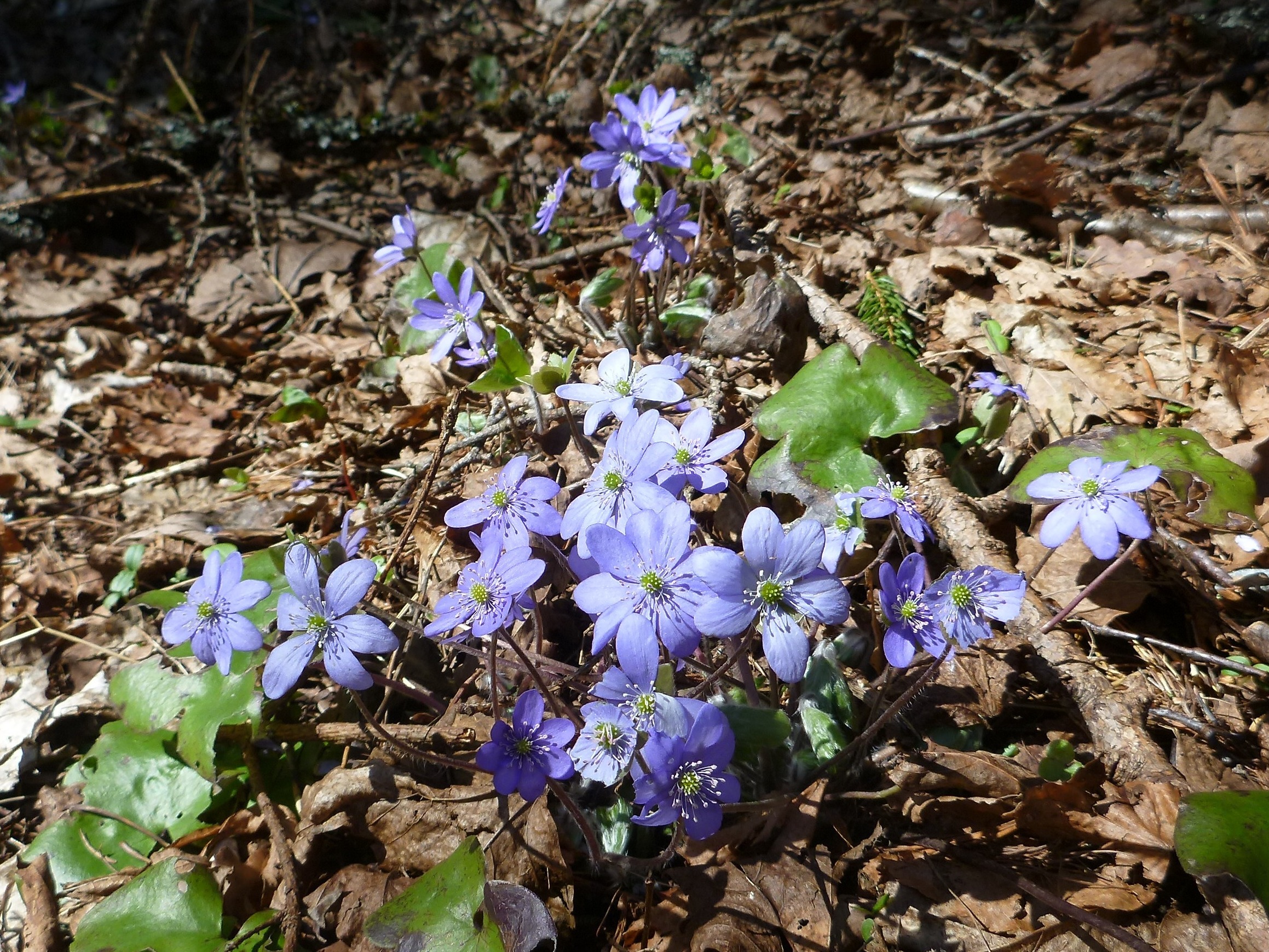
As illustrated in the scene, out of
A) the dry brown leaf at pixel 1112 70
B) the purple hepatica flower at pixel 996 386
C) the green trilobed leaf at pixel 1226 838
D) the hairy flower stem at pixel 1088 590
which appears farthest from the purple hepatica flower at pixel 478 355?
the dry brown leaf at pixel 1112 70

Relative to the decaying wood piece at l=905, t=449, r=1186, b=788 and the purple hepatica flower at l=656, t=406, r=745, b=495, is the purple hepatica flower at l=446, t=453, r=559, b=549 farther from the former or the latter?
the decaying wood piece at l=905, t=449, r=1186, b=788

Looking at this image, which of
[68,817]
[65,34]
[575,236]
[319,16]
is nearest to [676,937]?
[68,817]

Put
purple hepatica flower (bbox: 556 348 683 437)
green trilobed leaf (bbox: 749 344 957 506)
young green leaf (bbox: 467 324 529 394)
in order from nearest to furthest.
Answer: purple hepatica flower (bbox: 556 348 683 437) → green trilobed leaf (bbox: 749 344 957 506) → young green leaf (bbox: 467 324 529 394)

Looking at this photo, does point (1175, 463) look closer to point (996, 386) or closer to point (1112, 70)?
point (996, 386)

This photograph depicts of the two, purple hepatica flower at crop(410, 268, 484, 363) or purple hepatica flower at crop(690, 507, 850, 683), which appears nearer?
purple hepatica flower at crop(690, 507, 850, 683)

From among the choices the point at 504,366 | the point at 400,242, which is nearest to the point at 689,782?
the point at 504,366

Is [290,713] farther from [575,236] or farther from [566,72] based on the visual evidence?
[566,72]

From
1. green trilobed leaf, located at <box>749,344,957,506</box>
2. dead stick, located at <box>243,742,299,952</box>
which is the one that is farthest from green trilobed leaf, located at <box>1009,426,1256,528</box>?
dead stick, located at <box>243,742,299,952</box>

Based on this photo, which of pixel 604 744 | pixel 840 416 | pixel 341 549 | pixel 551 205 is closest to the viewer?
pixel 604 744
